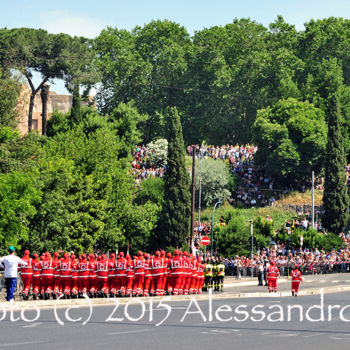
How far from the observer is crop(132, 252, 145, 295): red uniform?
32.8 m

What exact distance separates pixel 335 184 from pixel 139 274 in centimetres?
5117

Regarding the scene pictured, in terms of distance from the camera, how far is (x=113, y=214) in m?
64.1

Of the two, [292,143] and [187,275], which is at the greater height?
[292,143]

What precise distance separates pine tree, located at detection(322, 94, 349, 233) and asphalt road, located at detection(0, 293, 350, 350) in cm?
5422

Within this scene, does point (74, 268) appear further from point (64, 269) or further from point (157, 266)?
point (157, 266)

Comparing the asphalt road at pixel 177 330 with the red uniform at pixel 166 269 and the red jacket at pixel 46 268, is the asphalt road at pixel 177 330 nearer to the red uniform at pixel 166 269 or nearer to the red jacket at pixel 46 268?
the red jacket at pixel 46 268

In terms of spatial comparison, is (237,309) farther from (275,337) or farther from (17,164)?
(17,164)

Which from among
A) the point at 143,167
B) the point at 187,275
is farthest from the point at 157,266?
the point at 143,167

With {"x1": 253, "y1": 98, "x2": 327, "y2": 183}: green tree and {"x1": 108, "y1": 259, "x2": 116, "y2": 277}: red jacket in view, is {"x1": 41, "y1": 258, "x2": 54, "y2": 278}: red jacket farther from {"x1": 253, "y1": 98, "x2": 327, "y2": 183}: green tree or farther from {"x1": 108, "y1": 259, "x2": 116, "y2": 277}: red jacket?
{"x1": 253, "y1": 98, "x2": 327, "y2": 183}: green tree

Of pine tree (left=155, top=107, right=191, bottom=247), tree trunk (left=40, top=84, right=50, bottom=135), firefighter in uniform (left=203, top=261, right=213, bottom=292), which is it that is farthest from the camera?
tree trunk (left=40, top=84, right=50, bottom=135)

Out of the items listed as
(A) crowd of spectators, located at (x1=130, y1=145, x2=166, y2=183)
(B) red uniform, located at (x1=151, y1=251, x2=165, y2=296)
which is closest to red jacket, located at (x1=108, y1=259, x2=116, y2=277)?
(B) red uniform, located at (x1=151, y1=251, x2=165, y2=296)

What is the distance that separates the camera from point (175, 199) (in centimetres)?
7181

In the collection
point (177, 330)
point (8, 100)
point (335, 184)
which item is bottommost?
point (177, 330)

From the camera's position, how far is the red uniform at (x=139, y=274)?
32781 mm
